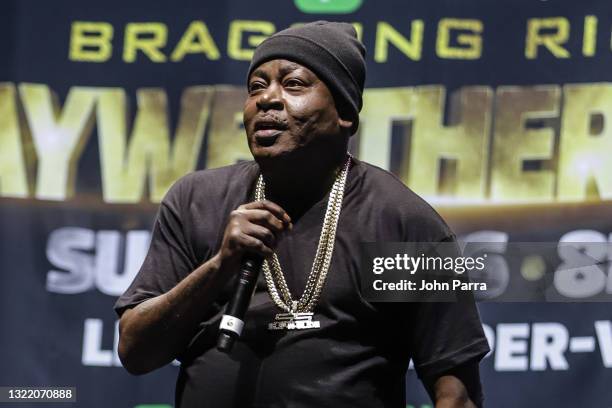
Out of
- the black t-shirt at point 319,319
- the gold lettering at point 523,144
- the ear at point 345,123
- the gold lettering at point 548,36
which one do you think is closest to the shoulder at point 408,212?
the black t-shirt at point 319,319

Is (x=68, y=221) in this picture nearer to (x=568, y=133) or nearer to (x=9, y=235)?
(x=9, y=235)

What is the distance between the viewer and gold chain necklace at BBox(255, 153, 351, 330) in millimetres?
2206

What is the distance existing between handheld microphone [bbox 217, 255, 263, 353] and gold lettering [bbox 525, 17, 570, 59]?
238cm

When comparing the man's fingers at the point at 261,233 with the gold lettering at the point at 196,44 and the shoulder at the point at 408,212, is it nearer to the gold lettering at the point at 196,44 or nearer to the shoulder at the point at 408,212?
the shoulder at the point at 408,212

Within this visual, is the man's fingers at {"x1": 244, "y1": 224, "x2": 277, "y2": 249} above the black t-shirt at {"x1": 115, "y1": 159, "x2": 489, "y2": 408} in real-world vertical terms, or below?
above

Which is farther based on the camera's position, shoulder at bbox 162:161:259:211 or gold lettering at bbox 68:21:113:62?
gold lettering at bbox 68:21:113:62

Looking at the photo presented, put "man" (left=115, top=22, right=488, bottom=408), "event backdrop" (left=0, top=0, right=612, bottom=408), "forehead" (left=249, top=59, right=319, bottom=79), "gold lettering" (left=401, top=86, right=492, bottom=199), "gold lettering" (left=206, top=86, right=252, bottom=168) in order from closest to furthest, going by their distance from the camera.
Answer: "man" (left=115, top=22, right=488, bottom=408) → "forehead" (left=249, top=59, right=319, bottom=79) → "event backdrop" (left=0, top=0, right=612, bottom=408) → "gold lettering" (left=401, top=86, right=492, bottom=199) → "gold lettering" (left=206, top=86, right=252, bottom=168)

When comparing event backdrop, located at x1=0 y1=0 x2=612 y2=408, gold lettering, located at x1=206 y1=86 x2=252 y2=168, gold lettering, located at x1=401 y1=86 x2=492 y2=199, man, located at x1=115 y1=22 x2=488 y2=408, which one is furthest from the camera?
gold lettering, located at x1=206 y1=86 x2=252 y2=168

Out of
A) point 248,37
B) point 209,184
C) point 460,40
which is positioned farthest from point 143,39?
point 209,184

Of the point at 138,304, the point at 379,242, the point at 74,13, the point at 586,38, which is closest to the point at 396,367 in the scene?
the point at 379,242

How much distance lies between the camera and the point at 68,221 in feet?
14.3

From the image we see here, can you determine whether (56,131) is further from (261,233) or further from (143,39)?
(261,233)

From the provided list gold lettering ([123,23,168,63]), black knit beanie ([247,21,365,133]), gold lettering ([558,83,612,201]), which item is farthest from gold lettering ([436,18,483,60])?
black knit beanie ([247,21,365,133])

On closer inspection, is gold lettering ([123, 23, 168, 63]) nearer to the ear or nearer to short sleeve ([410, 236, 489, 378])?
the ear
